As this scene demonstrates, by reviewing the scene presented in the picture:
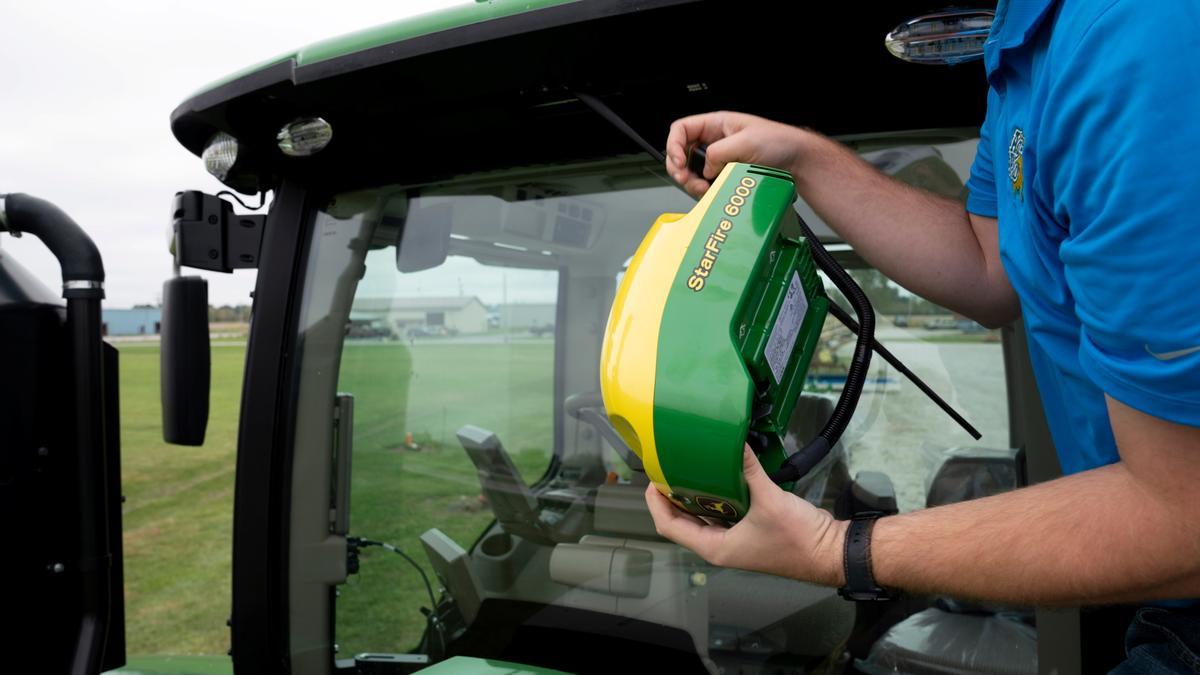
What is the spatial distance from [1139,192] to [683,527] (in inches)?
24.1

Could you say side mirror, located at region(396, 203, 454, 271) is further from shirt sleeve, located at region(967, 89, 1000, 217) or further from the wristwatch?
the wristwatch

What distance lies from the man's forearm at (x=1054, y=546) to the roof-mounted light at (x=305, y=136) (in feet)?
4.29

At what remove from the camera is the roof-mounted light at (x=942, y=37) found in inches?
46.3

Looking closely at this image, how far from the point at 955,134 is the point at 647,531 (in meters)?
0.91

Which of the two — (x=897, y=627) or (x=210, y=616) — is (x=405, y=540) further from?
(x=210, y=616)

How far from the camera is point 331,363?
197 cm

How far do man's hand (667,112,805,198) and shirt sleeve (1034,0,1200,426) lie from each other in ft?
1.63

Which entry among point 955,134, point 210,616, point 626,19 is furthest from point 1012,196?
point 210,616

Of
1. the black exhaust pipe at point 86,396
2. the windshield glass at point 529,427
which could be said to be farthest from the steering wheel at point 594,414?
the black exhaust pipe at point 86,396

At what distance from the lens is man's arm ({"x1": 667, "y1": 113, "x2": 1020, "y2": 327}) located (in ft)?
4.34

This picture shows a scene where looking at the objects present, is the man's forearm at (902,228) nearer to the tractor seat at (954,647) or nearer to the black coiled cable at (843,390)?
the black coiled cable at (843,390)

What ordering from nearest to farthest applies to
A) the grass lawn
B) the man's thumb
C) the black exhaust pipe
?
1. the man's thumb
2. the black exhaust pipe
3. the grass lawn

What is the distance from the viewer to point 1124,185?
759mm

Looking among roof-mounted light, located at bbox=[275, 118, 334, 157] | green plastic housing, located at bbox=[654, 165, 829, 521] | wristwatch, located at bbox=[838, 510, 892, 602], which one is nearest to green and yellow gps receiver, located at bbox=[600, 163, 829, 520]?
green plastic housing, located at bbox=[654, 165, 829, 521]
